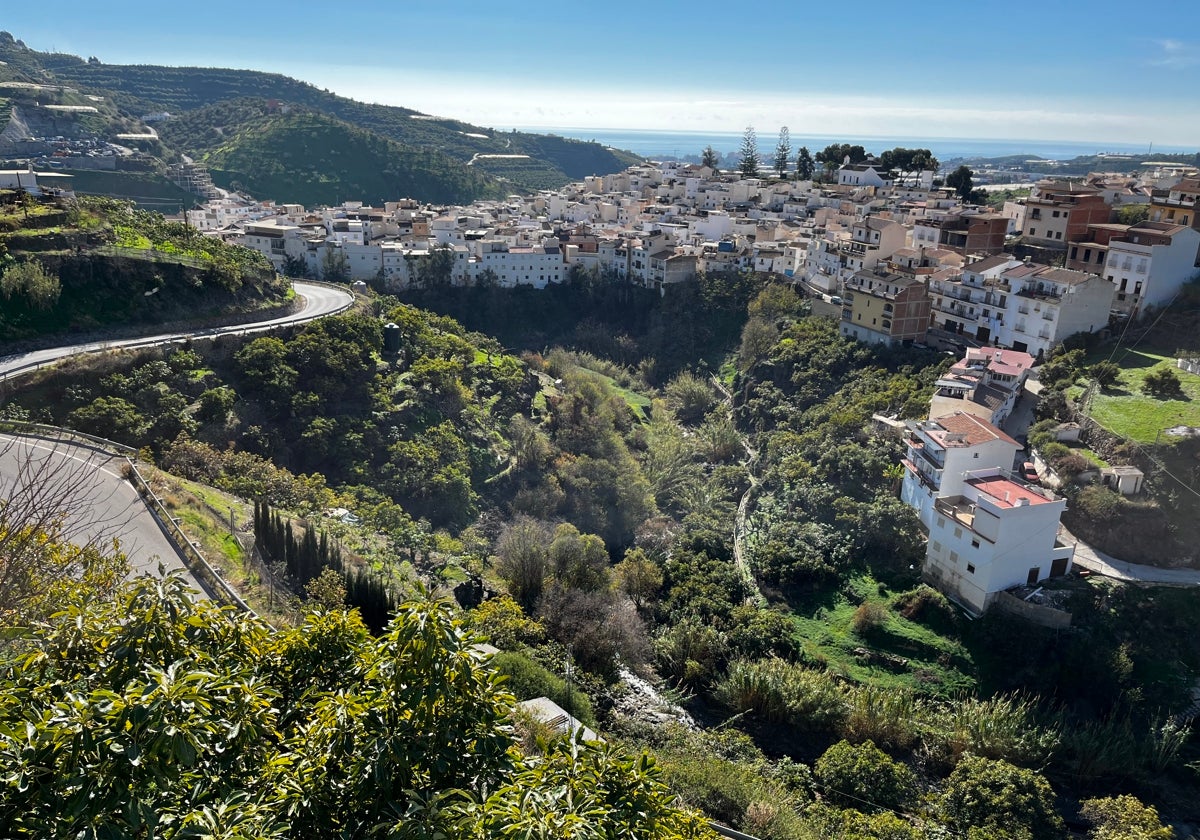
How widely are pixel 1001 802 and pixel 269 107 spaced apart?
87788 millimetres

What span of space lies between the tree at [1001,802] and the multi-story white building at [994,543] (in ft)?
17.0

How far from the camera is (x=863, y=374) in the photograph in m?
27.7

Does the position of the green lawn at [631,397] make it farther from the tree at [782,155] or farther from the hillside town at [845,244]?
the tree at [782,155]

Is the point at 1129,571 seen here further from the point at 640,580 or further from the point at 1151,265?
the point at 1151,265

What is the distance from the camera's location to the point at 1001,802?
477 inches

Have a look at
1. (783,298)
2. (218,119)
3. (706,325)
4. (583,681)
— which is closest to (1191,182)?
(783,298)

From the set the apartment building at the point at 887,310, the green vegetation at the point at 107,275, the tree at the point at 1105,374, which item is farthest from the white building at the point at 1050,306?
the green vegetation at the point at 107,275

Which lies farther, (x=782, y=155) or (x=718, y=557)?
(x=782, y=155)

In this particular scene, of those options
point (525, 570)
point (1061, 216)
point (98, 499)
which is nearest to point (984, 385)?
point (1061, 216)

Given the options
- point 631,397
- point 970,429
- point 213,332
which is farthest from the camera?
point 631,397

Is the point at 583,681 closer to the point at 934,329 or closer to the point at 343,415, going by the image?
the point at 343,415

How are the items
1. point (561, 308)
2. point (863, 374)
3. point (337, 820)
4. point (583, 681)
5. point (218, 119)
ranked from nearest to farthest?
point (337, 820), point (583, 681), point (863, 374), point (561, 308), point (218, 119)

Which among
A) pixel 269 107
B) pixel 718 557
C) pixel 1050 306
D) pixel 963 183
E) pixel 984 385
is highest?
pixel 269 107

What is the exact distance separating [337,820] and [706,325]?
34.4m
